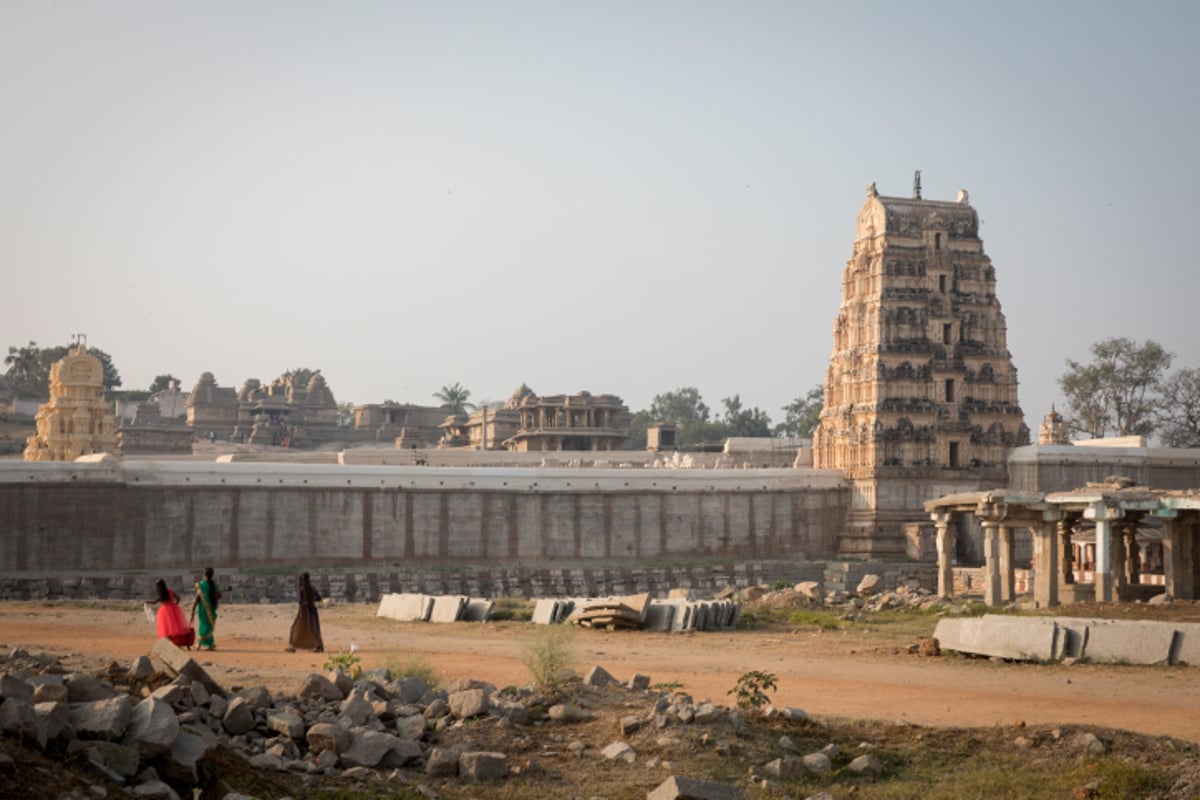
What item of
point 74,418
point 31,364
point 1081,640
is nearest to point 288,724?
point 1081,640

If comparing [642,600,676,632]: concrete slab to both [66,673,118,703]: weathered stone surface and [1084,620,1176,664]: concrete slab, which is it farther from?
[66,673,118,703]: weathered stone surface

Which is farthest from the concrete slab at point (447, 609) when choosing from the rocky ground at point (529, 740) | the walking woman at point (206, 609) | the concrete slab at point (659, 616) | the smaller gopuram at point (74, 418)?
the smaller gopuram at point (74, 418)

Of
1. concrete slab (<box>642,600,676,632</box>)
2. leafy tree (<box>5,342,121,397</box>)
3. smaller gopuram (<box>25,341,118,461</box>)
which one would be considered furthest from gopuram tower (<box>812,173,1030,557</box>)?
leafy tree (<box>5,342,121,397</box>)

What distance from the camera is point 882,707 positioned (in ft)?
61.9

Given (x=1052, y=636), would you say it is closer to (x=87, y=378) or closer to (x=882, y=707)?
(x=882, y=707)

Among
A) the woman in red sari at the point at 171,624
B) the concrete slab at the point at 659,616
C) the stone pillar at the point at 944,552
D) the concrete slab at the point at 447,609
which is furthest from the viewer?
the stone pillar at the point at 944,552

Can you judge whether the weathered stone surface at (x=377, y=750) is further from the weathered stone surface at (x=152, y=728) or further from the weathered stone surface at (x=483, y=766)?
the weathered stone surface at (x=152, y=728)

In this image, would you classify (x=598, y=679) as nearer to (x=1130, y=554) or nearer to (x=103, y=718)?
(x=103, y=718)

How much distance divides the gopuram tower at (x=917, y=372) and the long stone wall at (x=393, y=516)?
2.42 meters

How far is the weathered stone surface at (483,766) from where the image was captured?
554 inches

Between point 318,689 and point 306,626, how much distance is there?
9991 millimetres

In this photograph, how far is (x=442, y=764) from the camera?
14195mm

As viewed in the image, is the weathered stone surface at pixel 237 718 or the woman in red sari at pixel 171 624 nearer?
the weathered stone surface at pixel 237 718

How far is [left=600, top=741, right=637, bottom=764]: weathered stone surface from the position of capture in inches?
576
